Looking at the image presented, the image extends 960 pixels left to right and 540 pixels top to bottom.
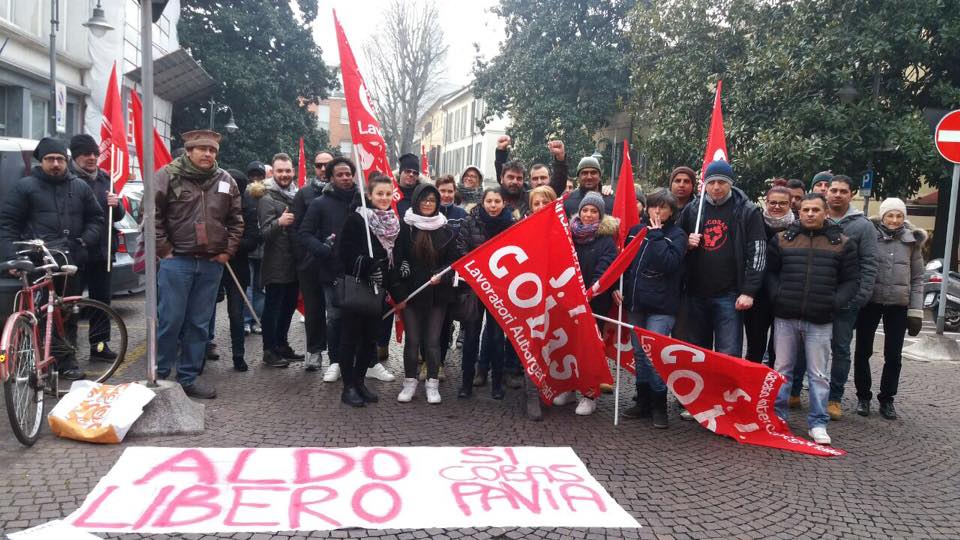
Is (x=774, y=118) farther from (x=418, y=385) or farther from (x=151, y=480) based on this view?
(x=151, y=480)

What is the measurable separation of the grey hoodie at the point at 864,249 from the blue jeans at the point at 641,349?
55.6 inches

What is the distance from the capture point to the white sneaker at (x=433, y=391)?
20.1ft

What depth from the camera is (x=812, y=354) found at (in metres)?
5.67

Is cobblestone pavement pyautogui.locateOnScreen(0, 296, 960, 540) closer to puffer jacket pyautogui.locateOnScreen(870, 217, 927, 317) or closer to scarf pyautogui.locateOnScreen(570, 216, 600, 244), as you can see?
puffer jacket pyautogui.locateOnScreen(870, 217, 927, 317)

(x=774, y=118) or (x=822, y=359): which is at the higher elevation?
(x=774, y=118)

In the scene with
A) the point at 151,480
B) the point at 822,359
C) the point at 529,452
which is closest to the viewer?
the point at 151,480

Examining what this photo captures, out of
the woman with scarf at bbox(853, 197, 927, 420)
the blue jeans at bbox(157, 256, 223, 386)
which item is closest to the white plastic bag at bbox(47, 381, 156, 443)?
the blue jeans at bbox(157, 256, 223, 386)

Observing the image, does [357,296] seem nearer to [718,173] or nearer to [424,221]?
[424,221]

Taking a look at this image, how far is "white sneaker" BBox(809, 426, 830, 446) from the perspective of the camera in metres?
5.56

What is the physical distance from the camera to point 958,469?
527 cm


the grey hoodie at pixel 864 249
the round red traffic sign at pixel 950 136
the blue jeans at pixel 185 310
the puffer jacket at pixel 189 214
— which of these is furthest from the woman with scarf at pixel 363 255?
the round red traffic sign at pixel 950 136

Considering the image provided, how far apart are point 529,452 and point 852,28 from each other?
13.3 metres

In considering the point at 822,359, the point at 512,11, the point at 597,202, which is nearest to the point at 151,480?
the point at 597,202

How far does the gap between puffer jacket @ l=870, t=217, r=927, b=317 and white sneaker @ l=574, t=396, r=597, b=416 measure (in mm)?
2550
